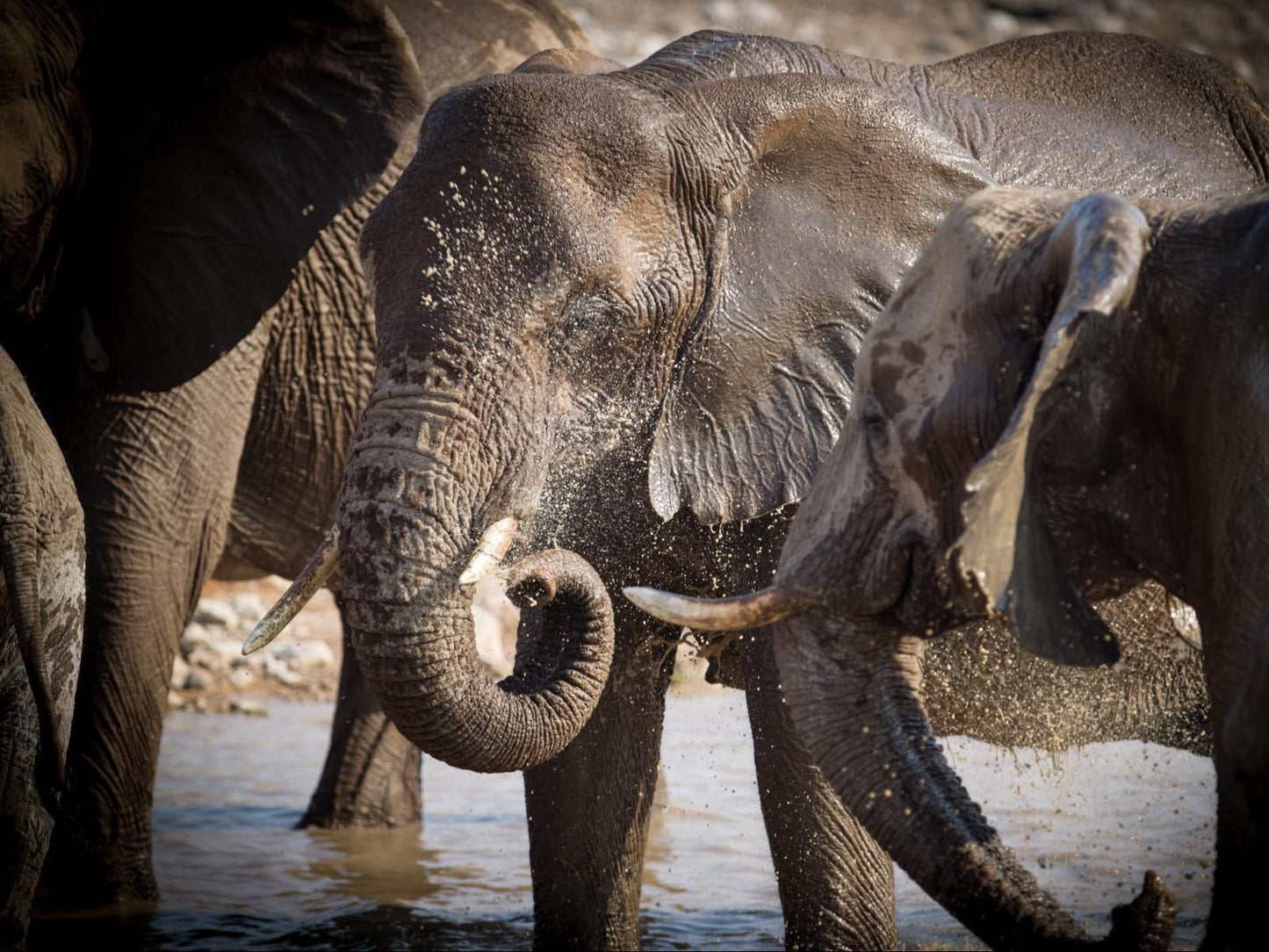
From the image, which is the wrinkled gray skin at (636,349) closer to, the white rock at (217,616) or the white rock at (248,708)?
the white rock at (248,708)

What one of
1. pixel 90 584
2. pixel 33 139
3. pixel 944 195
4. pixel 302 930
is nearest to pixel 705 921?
pixel 302 930

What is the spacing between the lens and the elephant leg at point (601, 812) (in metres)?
3.70

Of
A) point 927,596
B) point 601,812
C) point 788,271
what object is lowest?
point 601,812

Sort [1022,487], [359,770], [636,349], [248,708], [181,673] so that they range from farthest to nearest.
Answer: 1. [181,673]
2. [248,708]
3. [359,770]
4. [636,349]
5. [1022,487]

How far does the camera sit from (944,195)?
3.38 meters

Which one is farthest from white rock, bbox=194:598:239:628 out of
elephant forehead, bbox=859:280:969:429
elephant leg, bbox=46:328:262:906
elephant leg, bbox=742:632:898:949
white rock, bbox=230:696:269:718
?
elephant forehead, bbox=859:280:969:429

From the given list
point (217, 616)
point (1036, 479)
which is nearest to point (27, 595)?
point (1036, 479)

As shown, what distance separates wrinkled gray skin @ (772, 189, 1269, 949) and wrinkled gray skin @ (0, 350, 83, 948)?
1.39 m

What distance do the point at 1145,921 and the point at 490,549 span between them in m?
1.40

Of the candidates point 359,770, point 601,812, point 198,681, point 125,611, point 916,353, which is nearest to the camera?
point 916,353

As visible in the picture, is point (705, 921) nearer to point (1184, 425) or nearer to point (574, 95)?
point (574, 95)

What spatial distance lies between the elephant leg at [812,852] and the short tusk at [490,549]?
561 millimetres

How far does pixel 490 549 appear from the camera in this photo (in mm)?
3117

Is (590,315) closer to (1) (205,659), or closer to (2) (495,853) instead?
(2) (495,853)
